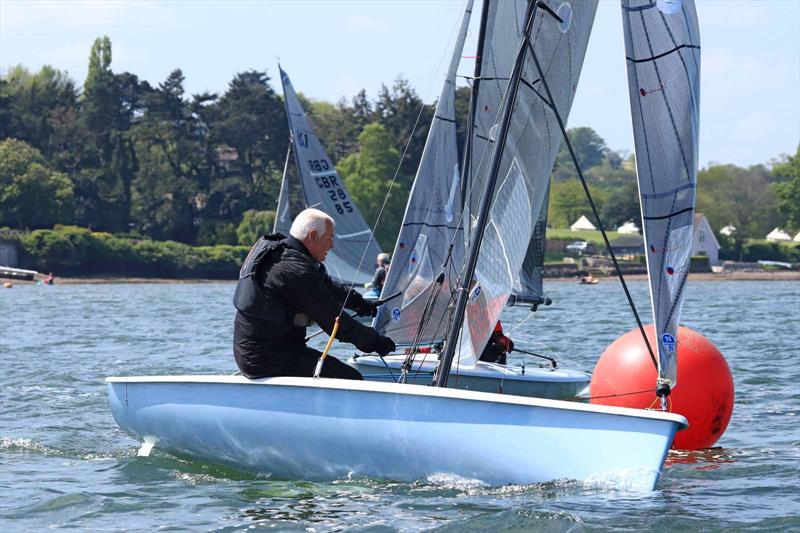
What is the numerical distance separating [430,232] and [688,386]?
6439 mm

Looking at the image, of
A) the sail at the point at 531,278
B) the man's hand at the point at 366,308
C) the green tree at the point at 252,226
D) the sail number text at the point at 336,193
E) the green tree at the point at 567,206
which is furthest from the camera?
the green tree at the point at 567,206

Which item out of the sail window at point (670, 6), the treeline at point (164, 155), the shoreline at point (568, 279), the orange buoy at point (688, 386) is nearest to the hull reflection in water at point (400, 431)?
the orange buoy at point (688, 386)

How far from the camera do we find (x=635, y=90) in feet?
Answer: 26.4

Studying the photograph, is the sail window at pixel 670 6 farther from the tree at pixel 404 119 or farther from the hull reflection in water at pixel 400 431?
the tree at pixel 404 119

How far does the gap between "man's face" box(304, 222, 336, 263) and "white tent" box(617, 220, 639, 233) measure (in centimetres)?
9680

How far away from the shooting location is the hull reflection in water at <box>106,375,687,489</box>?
7.29 metres

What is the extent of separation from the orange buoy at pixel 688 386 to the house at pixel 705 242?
8405 cm

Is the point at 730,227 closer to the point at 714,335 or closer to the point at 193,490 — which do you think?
the point at 714,335

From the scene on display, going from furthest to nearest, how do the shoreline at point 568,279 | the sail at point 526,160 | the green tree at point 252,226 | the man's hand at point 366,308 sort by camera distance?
the green tree at point 252,226 < the shoreline at point 568,279 < the sail at point 526,160 < the man's hand at point 366,308

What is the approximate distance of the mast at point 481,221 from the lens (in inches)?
332

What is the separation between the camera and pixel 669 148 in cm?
796

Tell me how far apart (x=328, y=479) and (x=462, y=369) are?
4.18 m

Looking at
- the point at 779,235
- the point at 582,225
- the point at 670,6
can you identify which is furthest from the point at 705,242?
the point at 670,6

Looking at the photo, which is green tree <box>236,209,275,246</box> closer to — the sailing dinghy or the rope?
the sailing dinghy
